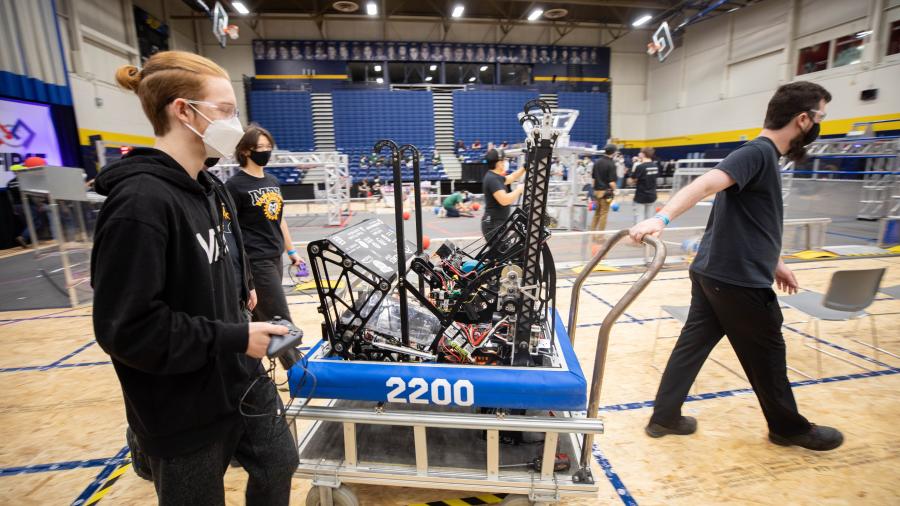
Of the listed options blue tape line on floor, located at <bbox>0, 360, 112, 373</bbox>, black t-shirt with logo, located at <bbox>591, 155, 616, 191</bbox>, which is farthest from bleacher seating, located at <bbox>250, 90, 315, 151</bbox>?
blue tape line on floor, located at <bbox>0, 360, 112, 373</bbox>

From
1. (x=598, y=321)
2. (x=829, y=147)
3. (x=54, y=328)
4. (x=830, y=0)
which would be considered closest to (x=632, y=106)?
(x=830, y=0)

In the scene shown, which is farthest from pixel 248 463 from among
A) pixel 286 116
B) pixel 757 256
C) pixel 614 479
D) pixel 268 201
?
pixel 286 116

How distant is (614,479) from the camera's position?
224 centimetres

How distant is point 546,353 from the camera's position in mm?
2076

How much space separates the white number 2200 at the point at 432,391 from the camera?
1807 mm

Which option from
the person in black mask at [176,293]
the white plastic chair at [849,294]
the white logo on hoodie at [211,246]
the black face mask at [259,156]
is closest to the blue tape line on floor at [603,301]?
the white plastic chair at [849,294]

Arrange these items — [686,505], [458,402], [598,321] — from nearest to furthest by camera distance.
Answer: [458,402] → [686,505] → [598,321]

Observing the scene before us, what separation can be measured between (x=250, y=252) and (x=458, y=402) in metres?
1.74

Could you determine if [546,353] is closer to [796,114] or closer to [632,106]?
[796,114]

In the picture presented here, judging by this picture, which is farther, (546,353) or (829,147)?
(829,147)

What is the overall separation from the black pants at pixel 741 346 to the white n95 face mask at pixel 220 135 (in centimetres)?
242

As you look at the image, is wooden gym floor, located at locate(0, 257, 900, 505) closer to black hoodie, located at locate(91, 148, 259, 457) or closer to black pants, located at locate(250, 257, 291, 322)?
black pants, located at locate(250, 257, 291, 322)

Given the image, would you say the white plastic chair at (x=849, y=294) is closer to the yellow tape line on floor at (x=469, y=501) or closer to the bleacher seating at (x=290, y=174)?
the yellow tape line on floor at (x=469, y=501)

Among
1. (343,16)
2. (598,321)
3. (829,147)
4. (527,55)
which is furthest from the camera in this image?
(527,55)
